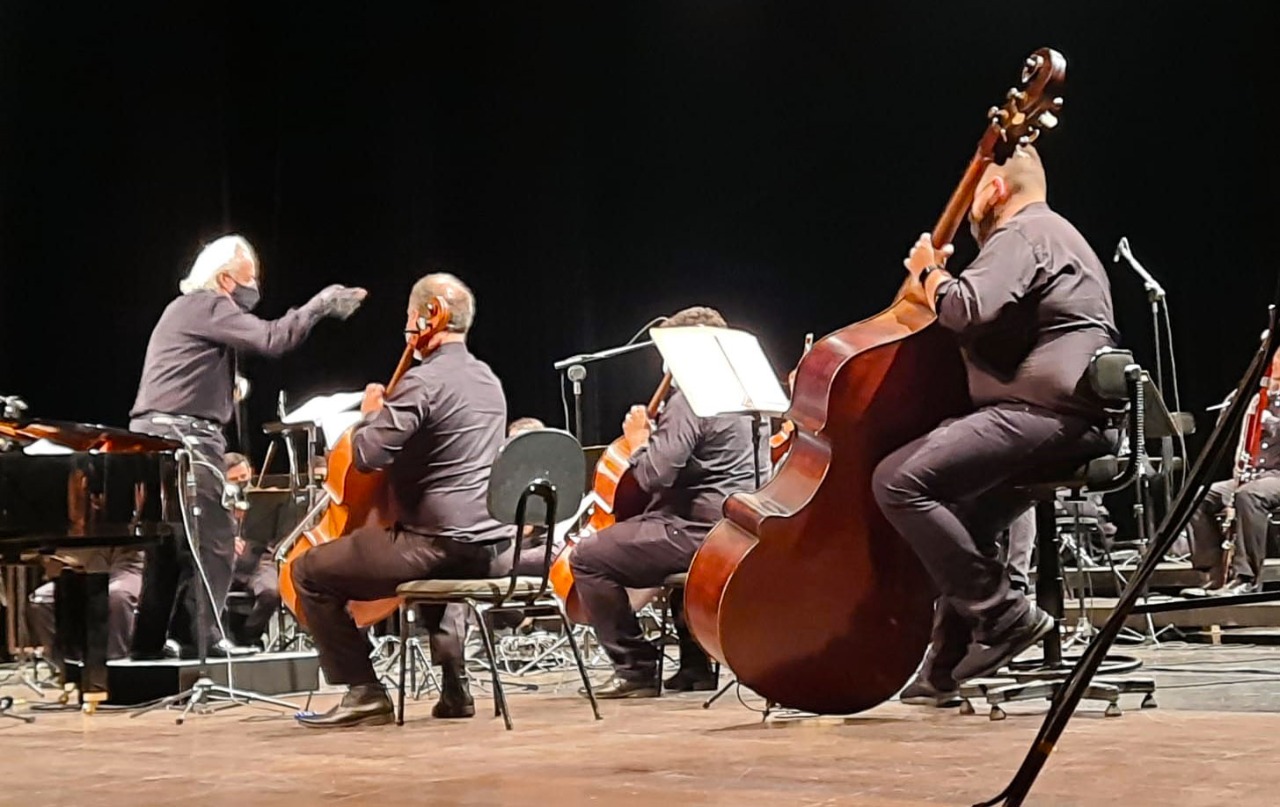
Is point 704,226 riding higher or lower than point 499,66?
lower

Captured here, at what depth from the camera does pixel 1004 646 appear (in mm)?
3764

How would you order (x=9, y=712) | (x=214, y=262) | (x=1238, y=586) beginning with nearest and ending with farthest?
1. (x=9, y=712)
2. (x=214, y=262)
3. (x=1238, y=586)

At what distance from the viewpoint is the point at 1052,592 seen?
398 cm

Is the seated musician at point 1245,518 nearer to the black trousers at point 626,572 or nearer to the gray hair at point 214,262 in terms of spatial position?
the black trousers at point 626,572

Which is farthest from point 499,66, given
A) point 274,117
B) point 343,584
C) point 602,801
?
point 602,801

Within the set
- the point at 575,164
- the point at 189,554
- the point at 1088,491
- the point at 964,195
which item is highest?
the point at 575,164

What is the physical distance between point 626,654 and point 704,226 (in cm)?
465

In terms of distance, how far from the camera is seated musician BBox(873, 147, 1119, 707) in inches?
141

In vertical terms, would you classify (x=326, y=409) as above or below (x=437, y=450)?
above

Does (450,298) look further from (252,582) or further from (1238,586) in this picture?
(1238,586)

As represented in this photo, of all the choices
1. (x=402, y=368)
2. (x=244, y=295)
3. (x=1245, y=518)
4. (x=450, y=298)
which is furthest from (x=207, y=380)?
(x=1245, y=518)

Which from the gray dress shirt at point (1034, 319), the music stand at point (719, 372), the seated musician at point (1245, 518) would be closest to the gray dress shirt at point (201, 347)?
the music stand at point (719, 372)

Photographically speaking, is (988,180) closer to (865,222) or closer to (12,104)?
(865,222)

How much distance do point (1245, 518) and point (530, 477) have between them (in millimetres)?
3604
